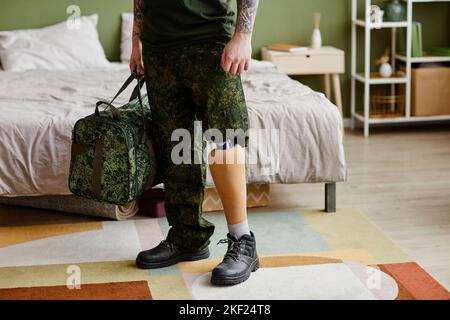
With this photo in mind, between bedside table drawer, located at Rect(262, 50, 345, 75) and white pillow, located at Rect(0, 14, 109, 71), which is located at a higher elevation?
white pillow, located at Rect(0, 14, 109, 71)

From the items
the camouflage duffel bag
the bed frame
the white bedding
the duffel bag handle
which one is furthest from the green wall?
the camouflage duffel bag

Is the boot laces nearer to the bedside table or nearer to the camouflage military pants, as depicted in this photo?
the camouflage military pants

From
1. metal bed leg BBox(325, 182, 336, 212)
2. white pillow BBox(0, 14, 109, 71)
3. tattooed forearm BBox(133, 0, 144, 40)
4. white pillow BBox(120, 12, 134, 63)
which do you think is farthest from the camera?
white pillow BBox(120, 12, 134, 63)

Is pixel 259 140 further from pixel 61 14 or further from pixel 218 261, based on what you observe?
pixel 61 14

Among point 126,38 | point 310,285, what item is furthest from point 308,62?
point 310,285

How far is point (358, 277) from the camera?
2580mm

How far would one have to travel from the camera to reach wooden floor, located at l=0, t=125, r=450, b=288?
2.99 meters

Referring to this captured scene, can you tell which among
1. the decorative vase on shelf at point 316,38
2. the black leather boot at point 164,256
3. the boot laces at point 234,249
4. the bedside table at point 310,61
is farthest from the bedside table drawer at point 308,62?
the boot laces at point 234,249

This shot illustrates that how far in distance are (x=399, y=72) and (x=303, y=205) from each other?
1.96m

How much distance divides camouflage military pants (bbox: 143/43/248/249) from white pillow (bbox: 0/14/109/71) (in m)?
2.07

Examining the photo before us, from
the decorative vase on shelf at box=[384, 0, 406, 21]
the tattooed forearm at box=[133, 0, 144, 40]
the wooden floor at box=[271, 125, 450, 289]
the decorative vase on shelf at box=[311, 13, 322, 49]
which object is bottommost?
the wooden floor at box=[271, 125, 450, 289]

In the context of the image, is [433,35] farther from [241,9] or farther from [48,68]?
[241,9]

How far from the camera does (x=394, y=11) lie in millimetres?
4898

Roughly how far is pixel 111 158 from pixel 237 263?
1.73 ft
